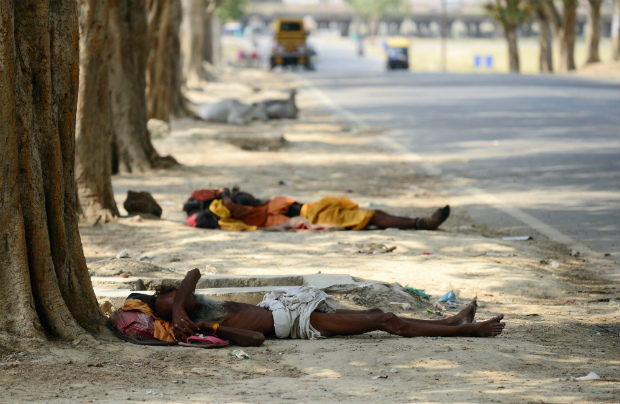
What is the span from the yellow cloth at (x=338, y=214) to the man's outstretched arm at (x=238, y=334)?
3.87m

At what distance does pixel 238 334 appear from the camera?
5.15m

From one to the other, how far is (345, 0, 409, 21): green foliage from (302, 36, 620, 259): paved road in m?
93.9

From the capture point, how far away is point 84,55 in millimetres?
9391

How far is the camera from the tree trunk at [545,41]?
4678 centimetres

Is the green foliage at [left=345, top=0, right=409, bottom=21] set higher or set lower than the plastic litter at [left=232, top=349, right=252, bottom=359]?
higher

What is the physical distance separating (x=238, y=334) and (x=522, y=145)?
36.1ft

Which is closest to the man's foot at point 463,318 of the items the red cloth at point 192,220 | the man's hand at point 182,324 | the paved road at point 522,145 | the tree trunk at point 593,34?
the man's hand at point 182,324

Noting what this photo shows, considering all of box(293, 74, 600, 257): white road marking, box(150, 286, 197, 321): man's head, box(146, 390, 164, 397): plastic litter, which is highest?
box(150, 286, 197, 321): man's head

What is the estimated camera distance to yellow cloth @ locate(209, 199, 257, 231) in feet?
29.9

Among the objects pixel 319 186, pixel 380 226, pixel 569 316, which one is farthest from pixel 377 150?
pixel 569 316

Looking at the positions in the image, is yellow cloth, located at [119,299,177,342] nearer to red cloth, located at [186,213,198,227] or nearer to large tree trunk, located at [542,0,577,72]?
red cloth, located at [186,213,198,227]

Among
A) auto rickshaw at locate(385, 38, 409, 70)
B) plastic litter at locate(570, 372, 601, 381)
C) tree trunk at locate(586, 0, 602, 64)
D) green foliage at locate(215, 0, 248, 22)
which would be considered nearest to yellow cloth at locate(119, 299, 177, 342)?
plastic litter at locate(570, 372, 601, 381)

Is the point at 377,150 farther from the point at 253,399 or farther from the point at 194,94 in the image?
the point at 194,94

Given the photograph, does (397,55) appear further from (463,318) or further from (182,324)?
(182,324)
